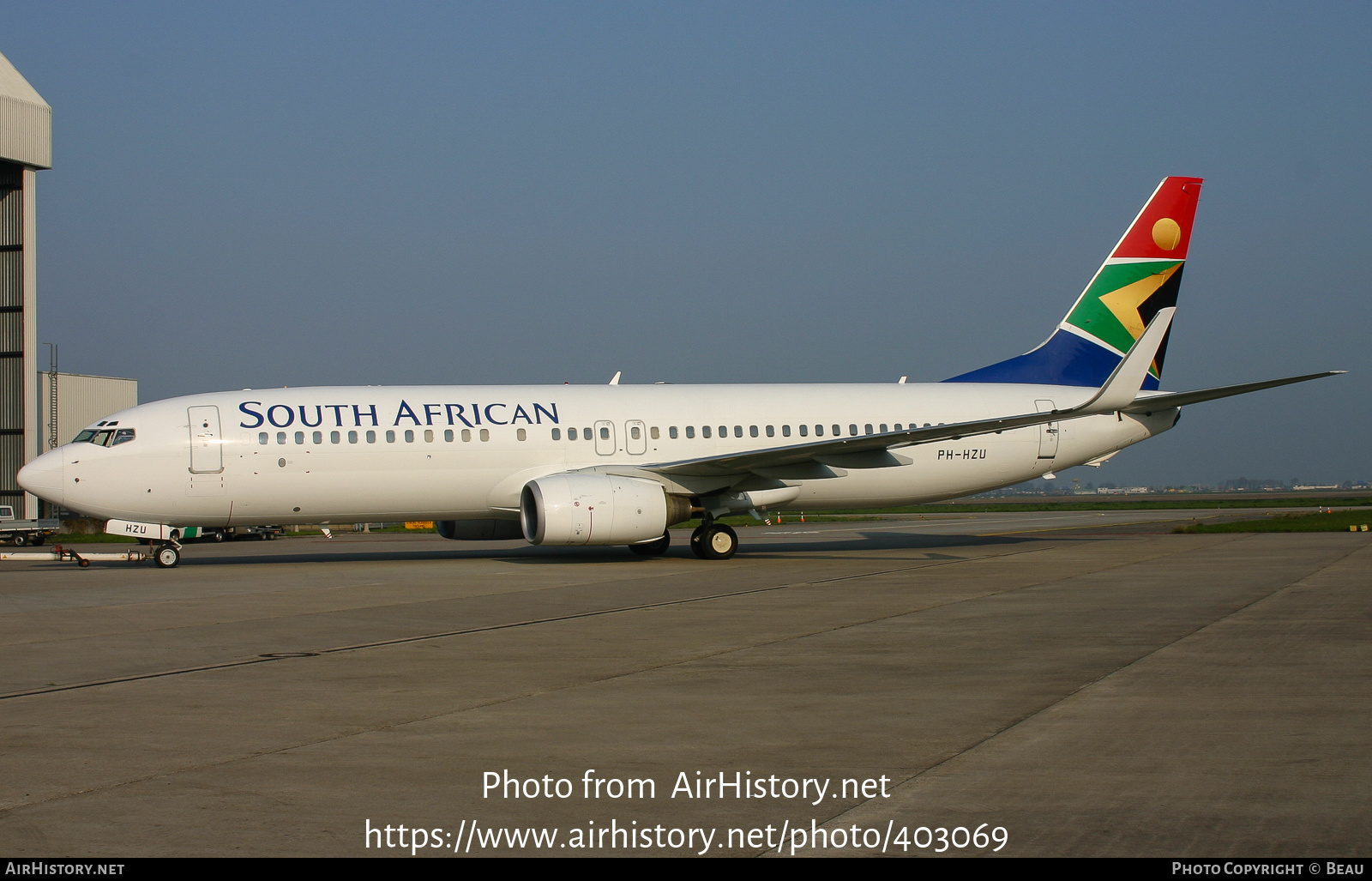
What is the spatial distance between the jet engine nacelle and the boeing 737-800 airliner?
4cm

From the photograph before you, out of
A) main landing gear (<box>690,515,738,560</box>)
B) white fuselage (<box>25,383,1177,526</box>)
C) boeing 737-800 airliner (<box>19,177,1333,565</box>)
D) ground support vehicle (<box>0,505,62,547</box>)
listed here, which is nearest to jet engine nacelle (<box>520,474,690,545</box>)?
boeing 737-800 airliner (<box>19,177,1333,565</box>)

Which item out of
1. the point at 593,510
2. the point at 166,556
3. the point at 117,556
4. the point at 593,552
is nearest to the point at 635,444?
the point at 593,510

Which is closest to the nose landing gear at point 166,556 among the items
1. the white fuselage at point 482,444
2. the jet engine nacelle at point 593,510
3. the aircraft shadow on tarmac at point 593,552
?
the white fuselage at point 482,444

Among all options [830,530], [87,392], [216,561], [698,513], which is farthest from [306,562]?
[87,392]

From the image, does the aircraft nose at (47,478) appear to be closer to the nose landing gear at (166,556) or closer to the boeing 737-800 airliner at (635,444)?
the boeing 737-800 airliner at (635,444)

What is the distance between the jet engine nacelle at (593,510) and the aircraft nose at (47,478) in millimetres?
8131

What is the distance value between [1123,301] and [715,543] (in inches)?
446

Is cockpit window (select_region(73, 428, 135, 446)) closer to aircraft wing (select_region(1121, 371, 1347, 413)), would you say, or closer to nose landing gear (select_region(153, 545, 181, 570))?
nose landing gear (select_region(153, 545, 181, 570))

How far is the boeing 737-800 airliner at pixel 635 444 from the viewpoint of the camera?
20.2 metres

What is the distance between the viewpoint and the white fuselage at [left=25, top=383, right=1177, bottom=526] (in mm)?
20375

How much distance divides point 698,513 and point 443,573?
521 centimetres

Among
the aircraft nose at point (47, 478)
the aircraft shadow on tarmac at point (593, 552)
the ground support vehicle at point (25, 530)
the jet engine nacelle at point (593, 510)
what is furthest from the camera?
the ground support vehicle at point (25, 530)

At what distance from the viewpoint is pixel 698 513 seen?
71.8ft
